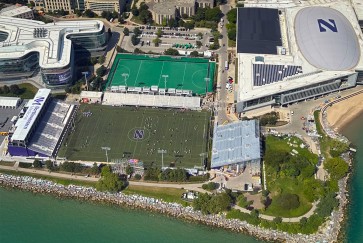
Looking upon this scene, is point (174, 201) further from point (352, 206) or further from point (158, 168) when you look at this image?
point (352, 206)

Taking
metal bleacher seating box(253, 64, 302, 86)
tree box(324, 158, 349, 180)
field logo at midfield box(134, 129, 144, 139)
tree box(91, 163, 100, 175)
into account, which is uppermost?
metal bleacher seating box(253, 64, 302, 86)

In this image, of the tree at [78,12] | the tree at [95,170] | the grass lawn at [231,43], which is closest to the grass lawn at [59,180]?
the tree at [95,170]

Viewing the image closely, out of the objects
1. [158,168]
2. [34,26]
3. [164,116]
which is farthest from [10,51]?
[158,168]

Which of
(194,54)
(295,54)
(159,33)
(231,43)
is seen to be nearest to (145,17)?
(159,33)

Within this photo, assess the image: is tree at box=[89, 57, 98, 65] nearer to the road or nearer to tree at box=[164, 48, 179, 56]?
tree at box=[164, 48, 179, 56]

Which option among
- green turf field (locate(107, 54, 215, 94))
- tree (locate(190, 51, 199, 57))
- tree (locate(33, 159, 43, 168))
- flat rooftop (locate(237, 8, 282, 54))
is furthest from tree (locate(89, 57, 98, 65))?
tree (locate(33, 159, 43, 168))
